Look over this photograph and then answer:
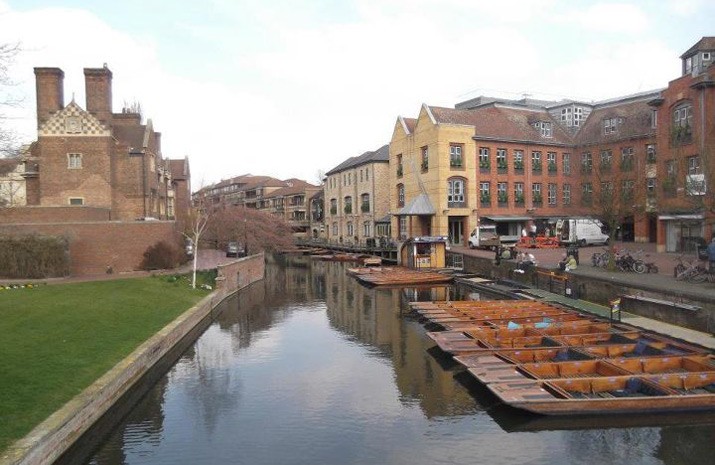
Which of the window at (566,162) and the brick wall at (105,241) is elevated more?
the window at (566,162)

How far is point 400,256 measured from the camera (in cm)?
4328

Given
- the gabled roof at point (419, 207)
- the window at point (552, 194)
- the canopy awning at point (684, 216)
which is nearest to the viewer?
the canopy awning at point (684, 216)

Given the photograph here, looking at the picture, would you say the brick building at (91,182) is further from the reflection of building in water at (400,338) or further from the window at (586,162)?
the window at (586,162)

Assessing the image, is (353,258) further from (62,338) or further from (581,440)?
(581,440)

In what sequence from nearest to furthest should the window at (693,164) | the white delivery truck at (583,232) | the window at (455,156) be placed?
1. the window at (693,164)
2. the white delivery truck at (583,232)
3. the window at (455,156)

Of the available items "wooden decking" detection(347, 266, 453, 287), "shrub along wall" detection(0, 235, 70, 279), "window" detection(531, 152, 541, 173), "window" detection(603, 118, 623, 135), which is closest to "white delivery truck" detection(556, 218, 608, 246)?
"window" detection(531, 152, 541, 173)

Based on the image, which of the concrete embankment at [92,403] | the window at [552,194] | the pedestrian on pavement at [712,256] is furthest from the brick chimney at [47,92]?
the window at [552,194]

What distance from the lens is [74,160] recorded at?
33.1 meters

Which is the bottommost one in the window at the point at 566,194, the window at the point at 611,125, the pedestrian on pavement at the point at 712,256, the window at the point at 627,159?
the pedestrian on pavement at the point at 712,256

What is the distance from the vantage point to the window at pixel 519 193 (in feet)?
148

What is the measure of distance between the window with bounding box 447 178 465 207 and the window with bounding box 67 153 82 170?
25077 millimetres

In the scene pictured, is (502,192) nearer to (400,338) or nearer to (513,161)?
(513,161)

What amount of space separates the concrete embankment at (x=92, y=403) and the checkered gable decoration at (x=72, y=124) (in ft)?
56.2

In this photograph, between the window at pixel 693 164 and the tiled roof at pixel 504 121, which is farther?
the tiled roof at pixel 504 121
